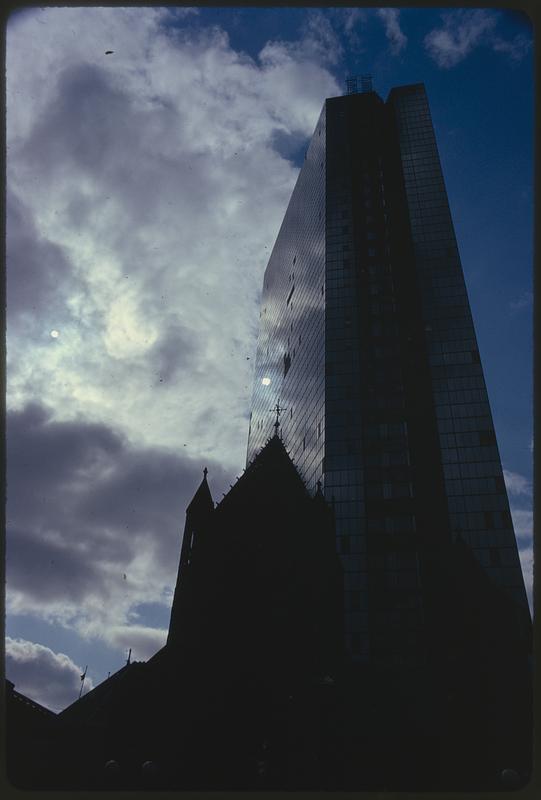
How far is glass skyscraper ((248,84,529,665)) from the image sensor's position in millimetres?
55500

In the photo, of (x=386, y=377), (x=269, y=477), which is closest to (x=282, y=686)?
(x=269, y=477)

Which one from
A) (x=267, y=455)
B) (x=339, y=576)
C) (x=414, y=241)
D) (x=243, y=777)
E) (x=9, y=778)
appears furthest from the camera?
Answer: (x=414, y=241)

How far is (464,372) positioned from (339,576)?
2903 centimetres

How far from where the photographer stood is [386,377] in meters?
66.7

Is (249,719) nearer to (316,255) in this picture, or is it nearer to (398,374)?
(398,374)

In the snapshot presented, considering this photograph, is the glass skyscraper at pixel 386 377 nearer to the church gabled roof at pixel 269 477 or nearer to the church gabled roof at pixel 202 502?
the church gabled roof at pixel 269 477

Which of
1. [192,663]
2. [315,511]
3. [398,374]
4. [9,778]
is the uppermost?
[398,374]

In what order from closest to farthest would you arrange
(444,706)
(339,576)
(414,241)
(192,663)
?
(192,663)
(444,706)
(339,576)
(414,241)

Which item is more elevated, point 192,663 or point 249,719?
point 192,663

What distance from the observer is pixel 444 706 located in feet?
154

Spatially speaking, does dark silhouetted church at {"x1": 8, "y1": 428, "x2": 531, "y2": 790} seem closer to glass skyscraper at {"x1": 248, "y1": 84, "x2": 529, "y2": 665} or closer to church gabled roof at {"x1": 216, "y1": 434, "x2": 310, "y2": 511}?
church gabled roof at {"x1": 216, "y1": 434, "x2": 310, "y2": 511}

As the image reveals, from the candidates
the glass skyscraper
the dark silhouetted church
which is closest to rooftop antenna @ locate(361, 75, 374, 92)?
the glass skyscraper

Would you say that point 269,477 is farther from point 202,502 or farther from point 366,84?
point 366,84

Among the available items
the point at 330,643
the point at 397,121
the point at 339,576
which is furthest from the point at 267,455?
the point at 397,121
